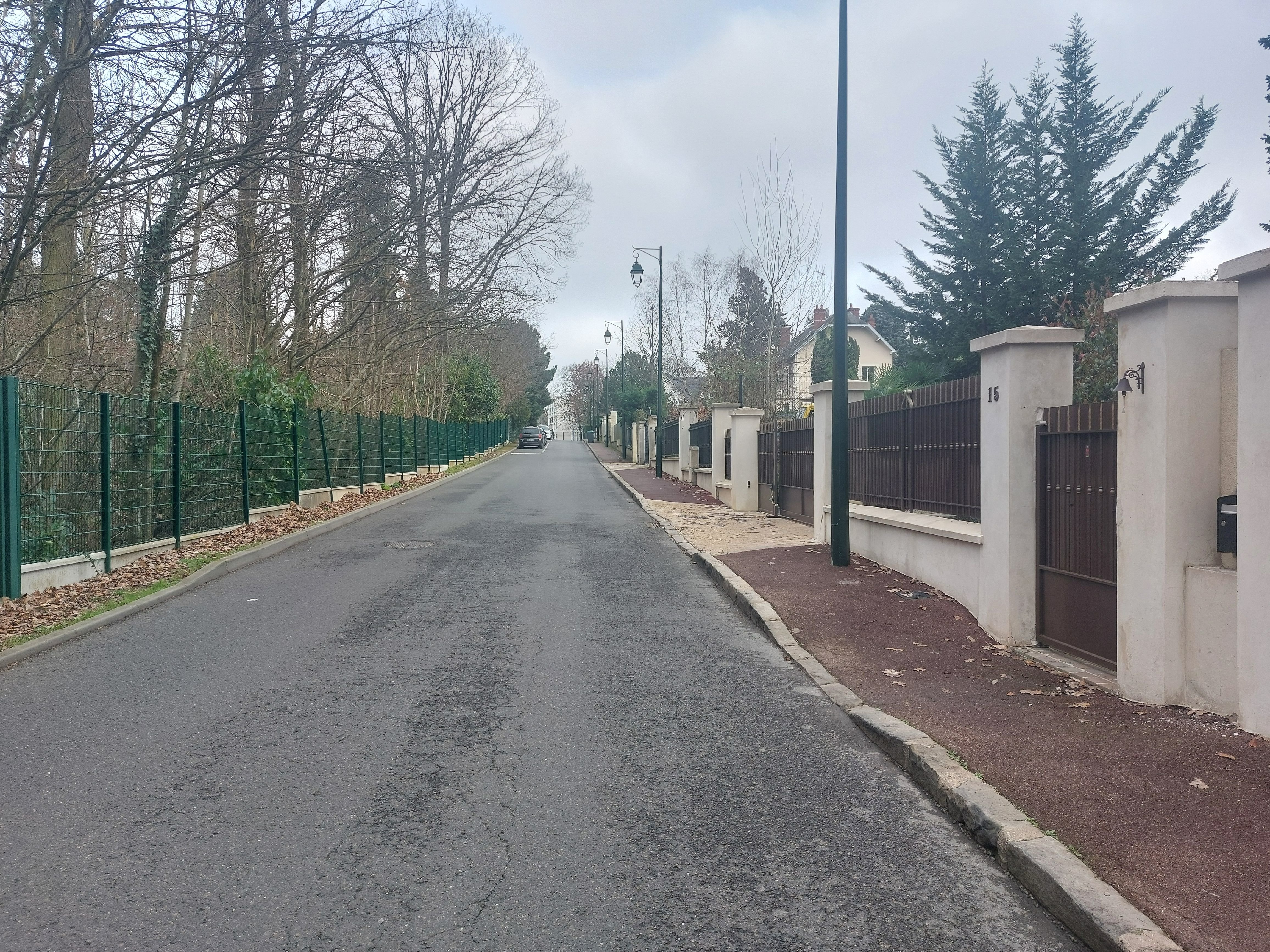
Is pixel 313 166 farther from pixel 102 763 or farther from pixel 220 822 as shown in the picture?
pixel 220 822

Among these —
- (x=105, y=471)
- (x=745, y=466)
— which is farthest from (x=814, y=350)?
(x=105, y=471)

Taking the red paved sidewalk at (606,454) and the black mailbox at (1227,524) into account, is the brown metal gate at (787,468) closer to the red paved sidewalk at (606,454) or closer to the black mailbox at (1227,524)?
the black mailbox at (1227,524)

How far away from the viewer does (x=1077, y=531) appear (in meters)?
6.69

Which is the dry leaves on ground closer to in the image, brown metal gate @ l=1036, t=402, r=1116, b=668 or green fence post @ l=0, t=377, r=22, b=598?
green fence post @ l=0, t=377, r=22, b=598

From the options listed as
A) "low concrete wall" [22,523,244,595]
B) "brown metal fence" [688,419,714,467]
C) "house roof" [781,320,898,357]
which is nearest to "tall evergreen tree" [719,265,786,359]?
"house roof" [781,320,898,357]

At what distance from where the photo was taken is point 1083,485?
6.61m

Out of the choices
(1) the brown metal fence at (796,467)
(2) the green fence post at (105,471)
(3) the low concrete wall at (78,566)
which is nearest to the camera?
(3) the low concrete wall at (78,566)

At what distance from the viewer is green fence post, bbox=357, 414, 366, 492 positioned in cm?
2247

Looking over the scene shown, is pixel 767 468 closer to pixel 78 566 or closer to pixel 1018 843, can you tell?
pixel 78 566

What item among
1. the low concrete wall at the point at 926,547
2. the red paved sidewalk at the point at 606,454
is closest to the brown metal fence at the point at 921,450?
the low concrete wall at the point at 926,547

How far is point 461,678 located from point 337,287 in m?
18.2

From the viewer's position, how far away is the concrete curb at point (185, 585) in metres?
7.16

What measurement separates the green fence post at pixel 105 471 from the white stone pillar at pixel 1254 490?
34.7 feet

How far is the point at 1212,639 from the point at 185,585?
366 inches
